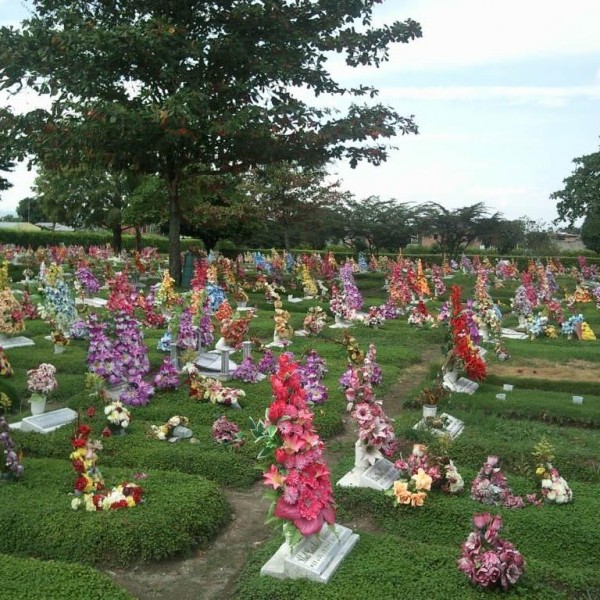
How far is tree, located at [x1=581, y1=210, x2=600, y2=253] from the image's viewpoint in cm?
4512

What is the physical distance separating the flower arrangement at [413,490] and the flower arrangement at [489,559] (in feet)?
4.66

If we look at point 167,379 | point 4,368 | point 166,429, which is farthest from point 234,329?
point 166,429

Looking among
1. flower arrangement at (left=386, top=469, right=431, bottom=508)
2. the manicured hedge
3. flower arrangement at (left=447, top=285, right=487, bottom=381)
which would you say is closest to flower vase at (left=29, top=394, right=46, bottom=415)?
flower arrangement at (left=386, top=469, right=431, bottom=508)

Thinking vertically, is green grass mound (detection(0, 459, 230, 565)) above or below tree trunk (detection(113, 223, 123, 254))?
below

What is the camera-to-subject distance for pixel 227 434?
9180 millimetres

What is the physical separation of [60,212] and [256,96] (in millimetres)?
25102

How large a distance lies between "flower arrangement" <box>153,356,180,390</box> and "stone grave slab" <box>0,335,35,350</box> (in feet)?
16.8

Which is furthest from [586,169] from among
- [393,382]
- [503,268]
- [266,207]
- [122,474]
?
[122,474]

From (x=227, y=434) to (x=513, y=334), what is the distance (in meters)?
11.8

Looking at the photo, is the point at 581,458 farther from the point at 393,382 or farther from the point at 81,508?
the point at 81,508

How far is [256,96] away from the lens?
23875 millimetres

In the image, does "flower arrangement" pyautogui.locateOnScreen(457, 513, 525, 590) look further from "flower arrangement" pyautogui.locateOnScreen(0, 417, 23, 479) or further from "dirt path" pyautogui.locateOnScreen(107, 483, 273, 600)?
"flower arrangement" pyautogui.locateOnScreen(0, 417, 23, 479)

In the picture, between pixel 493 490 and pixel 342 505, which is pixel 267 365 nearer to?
pixel 342 505

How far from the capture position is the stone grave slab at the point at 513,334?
18.1 m
